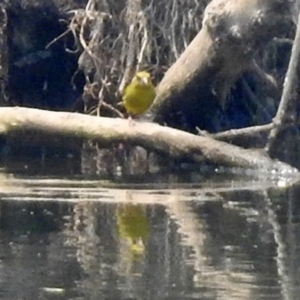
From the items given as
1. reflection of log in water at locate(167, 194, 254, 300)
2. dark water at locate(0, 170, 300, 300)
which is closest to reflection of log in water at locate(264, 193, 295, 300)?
dark water at locate(0, 170, 300, 300)

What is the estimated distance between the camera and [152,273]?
4.61 metres

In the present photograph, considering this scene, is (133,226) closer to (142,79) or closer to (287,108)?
(287,108)

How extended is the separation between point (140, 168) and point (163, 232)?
3152mm

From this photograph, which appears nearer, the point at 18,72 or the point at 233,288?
the point at 233,288

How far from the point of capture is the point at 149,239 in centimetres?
542

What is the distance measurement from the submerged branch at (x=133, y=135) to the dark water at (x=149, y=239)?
49cm

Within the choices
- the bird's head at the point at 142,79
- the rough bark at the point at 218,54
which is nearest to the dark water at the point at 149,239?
the rough bark at the point at 218,54

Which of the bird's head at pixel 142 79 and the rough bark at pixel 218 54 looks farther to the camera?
the bird's head at pixel 142 79

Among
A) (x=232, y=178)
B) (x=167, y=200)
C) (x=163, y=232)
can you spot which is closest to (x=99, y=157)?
(x=232, y=178)

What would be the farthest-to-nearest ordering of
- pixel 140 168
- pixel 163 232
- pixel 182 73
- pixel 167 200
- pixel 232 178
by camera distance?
pixel 182 73 < pixel 140 168 < pixel 232 178 < pixel 167 200 < pixel 163 232

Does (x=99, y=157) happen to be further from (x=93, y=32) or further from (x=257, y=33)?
(x=257, y=33)

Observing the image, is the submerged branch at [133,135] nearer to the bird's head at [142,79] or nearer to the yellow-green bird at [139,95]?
the yellow-green bird at [139,95]

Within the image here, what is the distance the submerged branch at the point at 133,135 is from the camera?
8250 mm

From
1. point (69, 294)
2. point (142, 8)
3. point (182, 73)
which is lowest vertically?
point (69, 294)
